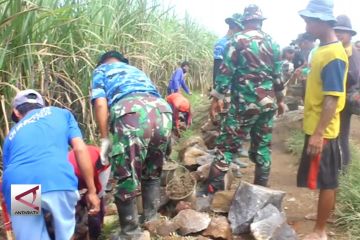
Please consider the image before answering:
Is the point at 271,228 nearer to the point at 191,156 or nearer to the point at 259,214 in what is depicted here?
the point at 259,214

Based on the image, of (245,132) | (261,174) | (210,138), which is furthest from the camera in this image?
(210,138)

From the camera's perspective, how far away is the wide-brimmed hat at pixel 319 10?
2.80 metres

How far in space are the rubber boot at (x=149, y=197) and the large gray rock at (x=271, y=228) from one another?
75 centimetres

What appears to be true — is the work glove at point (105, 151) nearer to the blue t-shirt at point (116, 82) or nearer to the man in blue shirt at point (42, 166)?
the blue t-shirt at point (116, 82)

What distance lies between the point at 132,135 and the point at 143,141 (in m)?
0.09

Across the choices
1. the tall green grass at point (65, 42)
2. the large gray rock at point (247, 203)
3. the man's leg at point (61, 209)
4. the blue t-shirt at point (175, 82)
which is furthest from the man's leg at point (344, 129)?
the blue t-shirt at point (175, 82)

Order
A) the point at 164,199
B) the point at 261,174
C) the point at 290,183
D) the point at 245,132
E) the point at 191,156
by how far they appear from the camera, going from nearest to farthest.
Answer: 1. the point at 164,199
2. the point at 245,132
3. the point at 261,174
4. the point at 290,183
5. the point at 191,156

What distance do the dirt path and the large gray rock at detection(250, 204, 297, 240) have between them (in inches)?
9.5

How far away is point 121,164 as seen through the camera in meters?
2.86

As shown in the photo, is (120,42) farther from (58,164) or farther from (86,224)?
(58,164)

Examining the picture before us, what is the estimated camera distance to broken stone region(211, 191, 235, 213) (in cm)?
338

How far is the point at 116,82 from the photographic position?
304 cm

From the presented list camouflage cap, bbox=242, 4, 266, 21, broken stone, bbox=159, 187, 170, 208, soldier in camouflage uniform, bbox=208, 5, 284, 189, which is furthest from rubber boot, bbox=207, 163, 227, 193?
camouflage cap, bbox=242, 4, 266, 21

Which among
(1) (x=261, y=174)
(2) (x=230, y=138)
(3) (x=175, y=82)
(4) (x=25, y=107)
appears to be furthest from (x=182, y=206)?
(3) (x=175, y=82)
